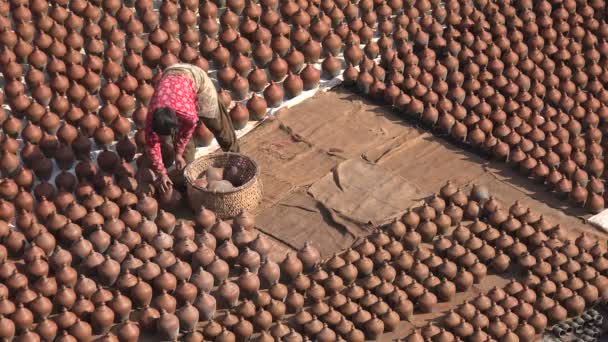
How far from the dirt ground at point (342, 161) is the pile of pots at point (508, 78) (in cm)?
18

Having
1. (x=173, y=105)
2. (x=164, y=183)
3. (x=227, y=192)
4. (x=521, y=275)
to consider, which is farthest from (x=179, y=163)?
(x=521, y=275)

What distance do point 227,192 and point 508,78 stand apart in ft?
11.4

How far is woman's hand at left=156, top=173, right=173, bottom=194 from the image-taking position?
11406 millimetres

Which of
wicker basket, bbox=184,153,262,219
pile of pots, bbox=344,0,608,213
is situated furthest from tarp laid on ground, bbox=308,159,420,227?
pile of pots, bbox=344,0,608,213

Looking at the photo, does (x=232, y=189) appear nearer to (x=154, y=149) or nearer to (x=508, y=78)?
(x=154, y=149)

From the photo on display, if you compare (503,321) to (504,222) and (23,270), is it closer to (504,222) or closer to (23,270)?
(504,222)

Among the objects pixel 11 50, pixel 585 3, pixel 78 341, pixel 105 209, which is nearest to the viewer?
pixel 78 341

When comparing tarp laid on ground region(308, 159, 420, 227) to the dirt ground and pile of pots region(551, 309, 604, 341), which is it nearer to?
the dirt ground

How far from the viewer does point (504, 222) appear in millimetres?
11445

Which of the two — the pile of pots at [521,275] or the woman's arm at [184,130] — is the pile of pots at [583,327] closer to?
the pile of pots at [521,275]

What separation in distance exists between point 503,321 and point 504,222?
1.28 metres

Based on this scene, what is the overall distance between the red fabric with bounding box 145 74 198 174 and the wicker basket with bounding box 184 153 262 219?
346 millimetres

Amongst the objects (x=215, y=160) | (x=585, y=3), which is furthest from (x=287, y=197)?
(x=585, y=3)

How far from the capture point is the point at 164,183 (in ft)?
37.5
